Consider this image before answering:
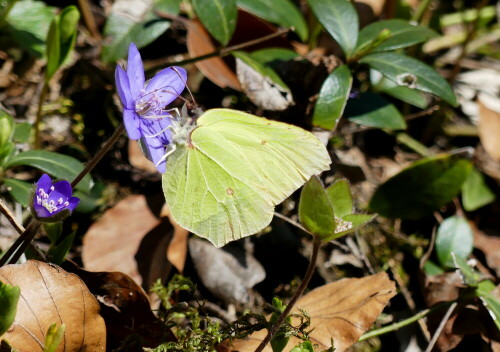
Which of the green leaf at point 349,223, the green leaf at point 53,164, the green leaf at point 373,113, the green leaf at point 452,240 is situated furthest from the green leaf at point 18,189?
the green leaf at point 452,240

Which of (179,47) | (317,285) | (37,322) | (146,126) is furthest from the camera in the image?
(179,47)

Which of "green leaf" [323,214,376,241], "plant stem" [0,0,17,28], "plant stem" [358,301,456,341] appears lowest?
"plant stem" [358,301,456,341]

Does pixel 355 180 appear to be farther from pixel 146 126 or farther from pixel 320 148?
pixel 146 126

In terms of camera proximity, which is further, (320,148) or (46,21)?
(46,21)

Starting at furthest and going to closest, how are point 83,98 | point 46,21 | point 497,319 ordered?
point 83,98
point 46,21
point 497,319

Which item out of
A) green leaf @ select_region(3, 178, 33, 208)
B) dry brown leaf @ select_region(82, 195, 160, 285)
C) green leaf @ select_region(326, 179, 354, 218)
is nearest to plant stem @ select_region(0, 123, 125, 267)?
green leaf @ select_region(3, 178, 33, 208)

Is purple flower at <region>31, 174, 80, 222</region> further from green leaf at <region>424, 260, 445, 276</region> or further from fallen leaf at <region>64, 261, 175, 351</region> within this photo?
green leaf at <region>424, 260, 445, 276</region>

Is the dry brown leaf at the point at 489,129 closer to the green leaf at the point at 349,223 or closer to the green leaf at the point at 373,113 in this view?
the green leaf at the point at 373,113

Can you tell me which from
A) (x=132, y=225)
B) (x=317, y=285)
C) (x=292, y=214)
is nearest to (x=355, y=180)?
(x=292, y=214)
